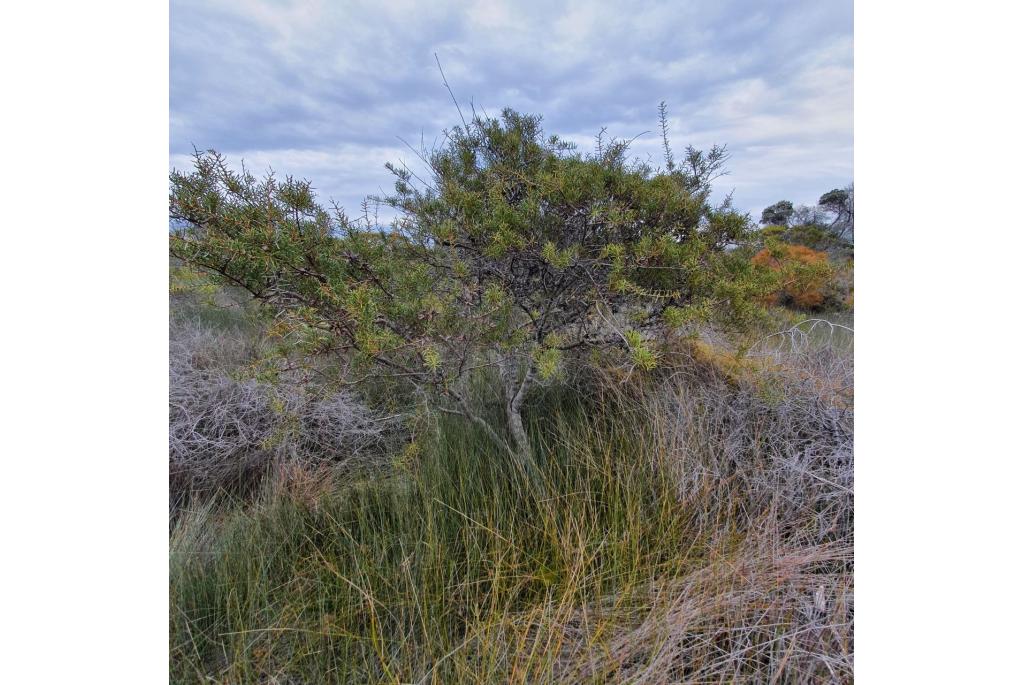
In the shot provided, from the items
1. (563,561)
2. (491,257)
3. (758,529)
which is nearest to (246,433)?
(491,257)

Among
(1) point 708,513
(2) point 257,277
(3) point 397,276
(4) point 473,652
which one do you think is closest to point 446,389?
(3) point 397,276

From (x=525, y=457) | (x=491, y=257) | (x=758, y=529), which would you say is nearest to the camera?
(x=758, y=529)

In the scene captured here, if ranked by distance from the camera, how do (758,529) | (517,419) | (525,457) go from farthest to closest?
(517,419)
(525,457)
(758,529)

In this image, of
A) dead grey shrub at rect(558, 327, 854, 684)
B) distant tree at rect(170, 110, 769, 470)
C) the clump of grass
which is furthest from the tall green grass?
distant tree at rect(170, 110, 769, 470)

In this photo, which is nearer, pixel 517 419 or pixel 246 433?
pixel 517 419

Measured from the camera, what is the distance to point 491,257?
1740 millimetres

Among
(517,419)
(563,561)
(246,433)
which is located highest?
(517,419)

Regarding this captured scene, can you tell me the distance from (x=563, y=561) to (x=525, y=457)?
560mm

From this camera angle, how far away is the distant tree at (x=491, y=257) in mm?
1358

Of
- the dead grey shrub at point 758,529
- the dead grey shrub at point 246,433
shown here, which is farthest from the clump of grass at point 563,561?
the dead grey shrub at point 246,433

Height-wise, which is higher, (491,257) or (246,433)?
(491,257)

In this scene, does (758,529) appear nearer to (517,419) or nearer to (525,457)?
(525,457)

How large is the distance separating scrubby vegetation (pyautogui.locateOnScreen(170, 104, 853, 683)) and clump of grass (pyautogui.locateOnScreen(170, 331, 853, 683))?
0.01 meters

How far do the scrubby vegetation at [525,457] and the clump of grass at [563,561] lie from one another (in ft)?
0.03
